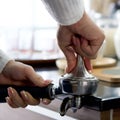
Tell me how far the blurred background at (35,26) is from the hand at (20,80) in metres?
0.59

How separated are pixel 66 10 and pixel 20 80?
0.76ft

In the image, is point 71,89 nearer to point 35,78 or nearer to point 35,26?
point 35,78

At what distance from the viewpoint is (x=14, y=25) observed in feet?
6.52

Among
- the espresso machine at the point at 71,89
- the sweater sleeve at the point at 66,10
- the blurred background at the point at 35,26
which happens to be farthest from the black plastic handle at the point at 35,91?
the blurred background at the point at 35,26

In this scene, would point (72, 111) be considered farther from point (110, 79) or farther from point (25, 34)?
point (25, 34)

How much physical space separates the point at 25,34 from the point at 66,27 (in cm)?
104

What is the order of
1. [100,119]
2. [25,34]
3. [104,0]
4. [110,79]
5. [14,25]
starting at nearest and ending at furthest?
[100,119] < [110,79] < [25,34] < [14,25] < [104,0]

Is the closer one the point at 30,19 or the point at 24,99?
the point at 24,99

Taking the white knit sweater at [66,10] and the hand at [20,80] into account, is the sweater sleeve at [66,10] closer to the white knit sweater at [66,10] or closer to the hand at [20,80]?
the white knit sweater at [66,10]

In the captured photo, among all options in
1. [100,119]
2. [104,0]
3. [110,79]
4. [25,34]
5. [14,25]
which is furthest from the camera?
[104,0]

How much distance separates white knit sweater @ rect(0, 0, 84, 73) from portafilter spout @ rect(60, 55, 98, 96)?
102mm

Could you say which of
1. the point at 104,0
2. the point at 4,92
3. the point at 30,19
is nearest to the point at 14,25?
the point at 30,19

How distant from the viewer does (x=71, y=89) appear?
757mm

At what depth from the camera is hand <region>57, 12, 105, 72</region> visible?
763 millimetres
